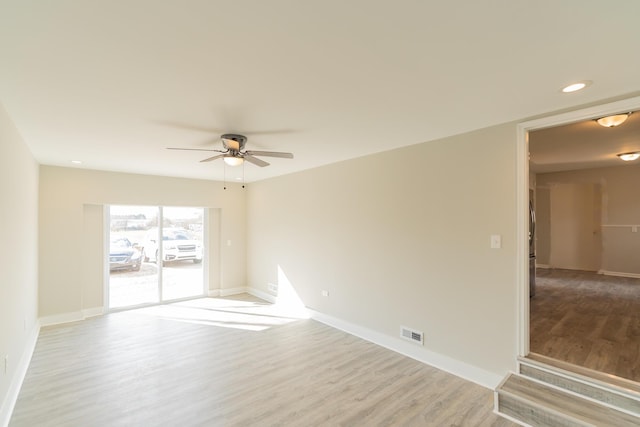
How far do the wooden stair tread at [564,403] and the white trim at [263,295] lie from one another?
4326mm

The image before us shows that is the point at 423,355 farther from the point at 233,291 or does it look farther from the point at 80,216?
the point at 80,216

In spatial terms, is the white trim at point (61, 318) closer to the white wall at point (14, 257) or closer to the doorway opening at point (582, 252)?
the white wall at point (14, 257)

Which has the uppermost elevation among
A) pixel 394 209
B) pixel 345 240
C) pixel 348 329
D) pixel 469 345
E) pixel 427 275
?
pixel 394 209

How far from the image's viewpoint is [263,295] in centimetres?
645

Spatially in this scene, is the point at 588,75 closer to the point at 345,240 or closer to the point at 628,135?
the point at 628,135

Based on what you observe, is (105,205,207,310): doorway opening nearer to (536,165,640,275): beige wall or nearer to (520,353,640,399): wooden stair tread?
(520,353,640,399): wooden stair tread

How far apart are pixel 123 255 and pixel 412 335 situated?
→ 5.39m

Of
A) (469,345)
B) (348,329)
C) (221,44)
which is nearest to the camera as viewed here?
(221,44)

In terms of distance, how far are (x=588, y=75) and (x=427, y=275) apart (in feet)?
7.64

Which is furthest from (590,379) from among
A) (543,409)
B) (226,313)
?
(226,313)

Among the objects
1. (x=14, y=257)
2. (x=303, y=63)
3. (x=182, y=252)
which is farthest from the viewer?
(x=182, y=252)

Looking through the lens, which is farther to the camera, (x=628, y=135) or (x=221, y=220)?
(x=221, y=220)

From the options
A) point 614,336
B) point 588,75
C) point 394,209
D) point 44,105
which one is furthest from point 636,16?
point 44,105

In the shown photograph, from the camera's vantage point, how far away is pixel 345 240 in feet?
15.0
